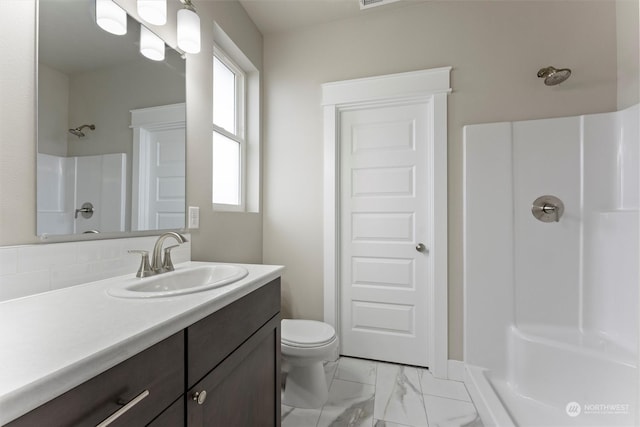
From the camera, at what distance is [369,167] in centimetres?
202

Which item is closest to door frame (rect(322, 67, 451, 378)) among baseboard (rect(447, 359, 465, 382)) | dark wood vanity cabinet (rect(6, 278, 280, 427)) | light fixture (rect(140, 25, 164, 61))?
baseboard (rect(447, 359, 465, 382))

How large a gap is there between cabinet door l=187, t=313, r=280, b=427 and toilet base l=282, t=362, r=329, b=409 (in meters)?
0.36

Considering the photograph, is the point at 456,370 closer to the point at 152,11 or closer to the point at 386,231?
the point at 386,231

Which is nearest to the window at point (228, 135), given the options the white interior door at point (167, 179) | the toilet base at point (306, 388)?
the white interior door at point (167, 179)

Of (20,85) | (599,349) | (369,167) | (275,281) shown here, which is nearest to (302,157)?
(369,167)

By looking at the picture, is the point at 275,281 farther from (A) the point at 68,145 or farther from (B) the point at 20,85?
(B) the point at 20,85

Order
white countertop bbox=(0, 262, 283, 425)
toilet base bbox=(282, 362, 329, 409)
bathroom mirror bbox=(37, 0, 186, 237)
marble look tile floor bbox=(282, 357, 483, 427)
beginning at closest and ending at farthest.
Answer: white countertop bbox=(0, 262, 283, 425)
bathroom mirror bbox=(37, 0, 186, 237)
marble look tile floor bbox=(282, 357, 483, 427)
toilet base bbox=(282, 362, 329, 409)

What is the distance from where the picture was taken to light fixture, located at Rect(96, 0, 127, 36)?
1.02 m

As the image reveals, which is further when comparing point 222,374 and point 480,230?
point 480,230

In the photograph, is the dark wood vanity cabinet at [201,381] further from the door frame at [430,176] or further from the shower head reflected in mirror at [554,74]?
the shower head reflected in mirror at [554,74]

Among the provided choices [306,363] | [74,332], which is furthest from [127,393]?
[306,363]

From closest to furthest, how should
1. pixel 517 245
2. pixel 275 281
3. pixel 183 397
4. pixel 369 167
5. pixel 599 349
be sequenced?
pixel 183 397, pixel 275 281, pixel 599 349, pixel 517 245, pixel 369 167

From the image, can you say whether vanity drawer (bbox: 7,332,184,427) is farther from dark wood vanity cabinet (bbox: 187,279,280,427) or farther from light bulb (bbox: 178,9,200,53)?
light bulb (bbox: 178,9,200,53)

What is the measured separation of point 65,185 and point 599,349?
8.33 feet
